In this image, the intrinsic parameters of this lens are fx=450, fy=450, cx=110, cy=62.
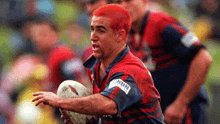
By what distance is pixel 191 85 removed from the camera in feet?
15.1

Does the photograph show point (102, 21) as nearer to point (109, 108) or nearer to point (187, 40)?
point (109, 108)

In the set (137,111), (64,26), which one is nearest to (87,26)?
(64,26)

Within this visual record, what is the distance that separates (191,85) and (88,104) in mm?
1699

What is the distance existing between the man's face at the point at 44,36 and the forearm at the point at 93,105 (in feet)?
11.1

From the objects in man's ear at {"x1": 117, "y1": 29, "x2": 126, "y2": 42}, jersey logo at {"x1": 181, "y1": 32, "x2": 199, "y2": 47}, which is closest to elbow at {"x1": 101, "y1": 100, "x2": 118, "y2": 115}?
man's ear at {"x1": 117, "y1": 29, "x2": 126, "y2": 42}

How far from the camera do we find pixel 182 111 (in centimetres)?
463

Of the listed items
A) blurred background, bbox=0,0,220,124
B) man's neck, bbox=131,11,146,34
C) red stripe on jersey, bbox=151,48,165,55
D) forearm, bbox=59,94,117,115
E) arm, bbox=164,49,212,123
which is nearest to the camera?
forearm, bbox=59,94,117,115

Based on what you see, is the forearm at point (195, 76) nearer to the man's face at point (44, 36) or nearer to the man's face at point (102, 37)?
the man's face at point (102, 37)

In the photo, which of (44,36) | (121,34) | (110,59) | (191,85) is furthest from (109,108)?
(44,36)

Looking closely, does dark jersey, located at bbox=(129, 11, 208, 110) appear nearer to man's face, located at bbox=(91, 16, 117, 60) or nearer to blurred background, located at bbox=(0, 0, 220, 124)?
man's face, located at bbox=(91, 16, 117, 60)

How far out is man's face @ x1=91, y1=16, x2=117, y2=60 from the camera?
3544 mm

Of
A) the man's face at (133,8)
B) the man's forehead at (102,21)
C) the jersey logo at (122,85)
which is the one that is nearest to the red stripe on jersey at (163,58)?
the man's face at (133,8)

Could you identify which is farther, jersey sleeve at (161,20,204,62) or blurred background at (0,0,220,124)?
blurred background at (0,0,220,124)

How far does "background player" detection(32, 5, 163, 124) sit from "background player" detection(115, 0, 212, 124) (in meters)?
1.00
